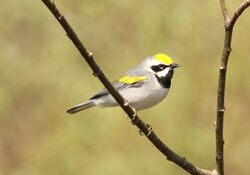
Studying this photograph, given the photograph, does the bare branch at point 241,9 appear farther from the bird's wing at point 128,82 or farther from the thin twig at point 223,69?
the bird's wing at point 128,82

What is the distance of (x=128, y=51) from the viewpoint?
23.0ft

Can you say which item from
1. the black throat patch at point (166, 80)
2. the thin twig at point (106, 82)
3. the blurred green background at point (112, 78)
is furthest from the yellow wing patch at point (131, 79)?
the blurred green background at point (112, 78)

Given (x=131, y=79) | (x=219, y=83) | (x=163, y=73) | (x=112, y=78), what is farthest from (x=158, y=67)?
(x=112, y=78)

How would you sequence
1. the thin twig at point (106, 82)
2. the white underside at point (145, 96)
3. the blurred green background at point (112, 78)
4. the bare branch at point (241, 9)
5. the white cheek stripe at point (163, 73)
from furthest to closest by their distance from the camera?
1. the blurred green background at point (112, 78)
2. the white cheek stripe at point (163, 73)
3. the white underside at point (145, 96)
4. the bare branch at point (241, 9)
5. the thin twig at point (106, 82)

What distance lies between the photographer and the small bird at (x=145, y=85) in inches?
145

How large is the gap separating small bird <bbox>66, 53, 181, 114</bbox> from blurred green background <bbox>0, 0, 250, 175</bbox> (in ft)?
7.26

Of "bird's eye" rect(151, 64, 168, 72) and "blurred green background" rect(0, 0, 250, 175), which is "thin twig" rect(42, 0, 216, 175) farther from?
"blurred green background" rect(0, 0, 250, 175)

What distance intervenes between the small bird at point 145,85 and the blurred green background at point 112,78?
7.26ft

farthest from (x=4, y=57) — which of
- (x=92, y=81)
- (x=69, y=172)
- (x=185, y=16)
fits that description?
(x=185, y=16)

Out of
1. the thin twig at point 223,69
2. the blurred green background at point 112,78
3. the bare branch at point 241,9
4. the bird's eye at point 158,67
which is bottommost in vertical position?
the blurred green background at point 112,78

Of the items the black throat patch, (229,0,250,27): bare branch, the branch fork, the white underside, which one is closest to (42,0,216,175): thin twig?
the branch fork

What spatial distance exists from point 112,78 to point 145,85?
286 cm

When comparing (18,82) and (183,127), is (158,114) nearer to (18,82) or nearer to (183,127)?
(183,127)

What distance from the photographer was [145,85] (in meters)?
3.79
